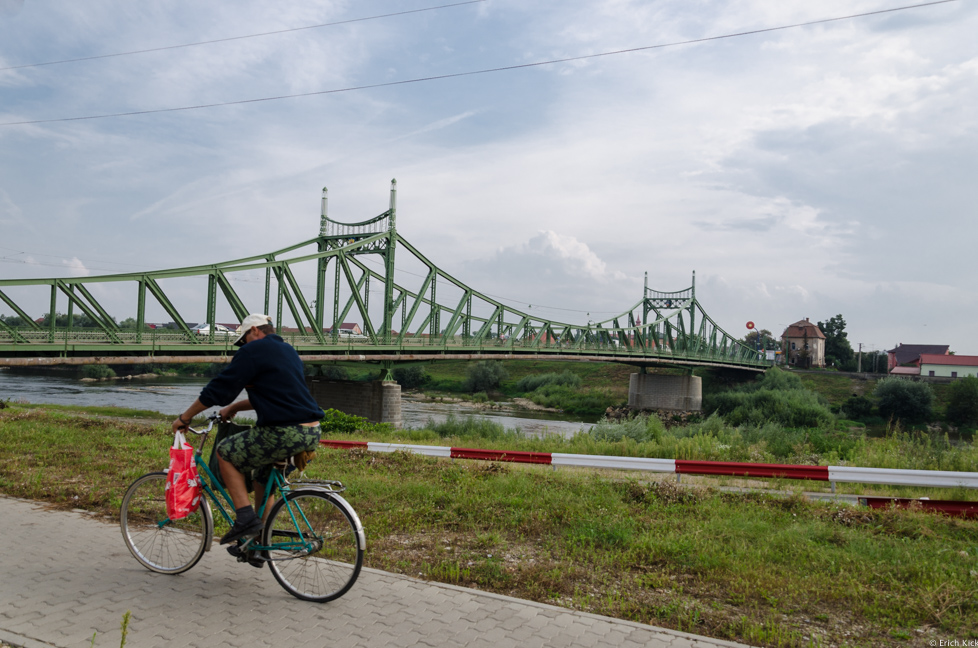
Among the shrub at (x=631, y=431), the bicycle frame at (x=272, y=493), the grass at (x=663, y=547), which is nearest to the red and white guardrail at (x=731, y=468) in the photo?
the grass at (x=663, y=547)

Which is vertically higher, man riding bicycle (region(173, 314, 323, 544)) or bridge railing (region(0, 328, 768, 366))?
bridge railing (region(0, 328, 768, 366))

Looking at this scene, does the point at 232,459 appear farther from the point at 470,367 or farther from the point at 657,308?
the point at 657,308

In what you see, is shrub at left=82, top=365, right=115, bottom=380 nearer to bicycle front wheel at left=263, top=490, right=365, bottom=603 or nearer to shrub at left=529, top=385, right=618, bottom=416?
shrub at left=529, top=385, right=618, bottom=416

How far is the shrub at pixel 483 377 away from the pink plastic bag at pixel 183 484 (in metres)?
50.7

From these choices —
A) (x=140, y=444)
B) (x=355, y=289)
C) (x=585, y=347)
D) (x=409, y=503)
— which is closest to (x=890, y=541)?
(x=409, y=503)

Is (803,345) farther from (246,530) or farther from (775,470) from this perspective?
(246,530)

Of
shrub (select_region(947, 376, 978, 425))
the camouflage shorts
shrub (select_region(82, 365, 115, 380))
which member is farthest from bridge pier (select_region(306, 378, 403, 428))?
shrub (select_region(947, 376, 978, 425))

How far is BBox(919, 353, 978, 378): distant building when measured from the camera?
66.2m

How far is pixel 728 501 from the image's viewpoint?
5816mm

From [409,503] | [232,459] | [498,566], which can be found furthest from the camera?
[409,503]

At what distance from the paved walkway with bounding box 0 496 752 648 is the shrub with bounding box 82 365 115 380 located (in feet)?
162

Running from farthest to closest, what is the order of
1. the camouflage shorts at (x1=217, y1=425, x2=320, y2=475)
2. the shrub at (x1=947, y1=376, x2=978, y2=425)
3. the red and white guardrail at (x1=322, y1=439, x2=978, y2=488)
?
the shrub at (x1=947, y1=376, x2=978, y2=425), the red and white guardrail at (x1=322, y1=439, x2=978, y2=488), the camouflage shorts at (x1=217, y1=425, x2=320, y2=475)

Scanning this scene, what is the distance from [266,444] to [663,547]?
9.04ft

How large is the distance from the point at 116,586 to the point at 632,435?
43.5ft
